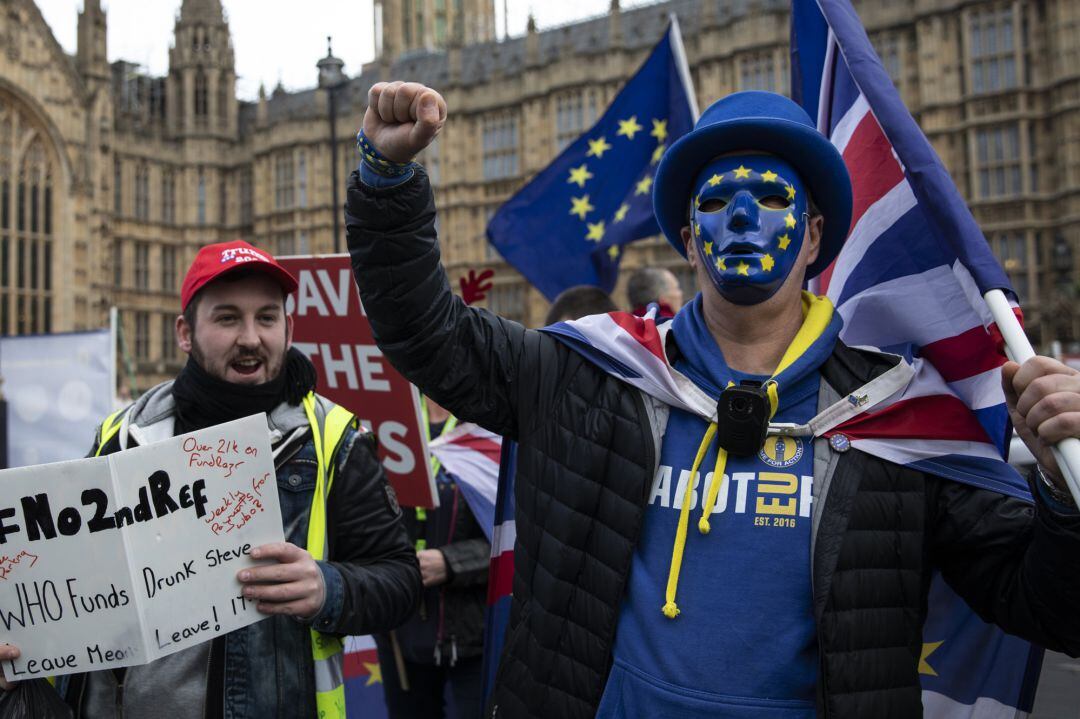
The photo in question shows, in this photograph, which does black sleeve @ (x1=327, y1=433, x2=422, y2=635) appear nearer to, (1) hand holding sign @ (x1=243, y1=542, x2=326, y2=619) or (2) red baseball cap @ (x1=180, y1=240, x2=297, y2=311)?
(1) hand holding sign @ (x1=243, y1=542, x2=326, y2=619)

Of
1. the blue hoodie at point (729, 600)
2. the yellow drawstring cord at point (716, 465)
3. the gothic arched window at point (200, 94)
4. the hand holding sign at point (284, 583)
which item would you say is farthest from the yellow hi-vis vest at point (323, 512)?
the gothic arched window at point (200, 94)

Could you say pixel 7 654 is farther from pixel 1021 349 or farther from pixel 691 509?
pixel 1021 349

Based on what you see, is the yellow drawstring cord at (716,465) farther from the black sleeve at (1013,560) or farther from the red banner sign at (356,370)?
the red banner sign at (356,370)

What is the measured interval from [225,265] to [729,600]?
1334mm

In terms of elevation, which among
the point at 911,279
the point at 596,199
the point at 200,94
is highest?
the point at 200,94

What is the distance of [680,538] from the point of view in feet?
5.36

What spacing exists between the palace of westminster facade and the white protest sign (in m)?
17.8

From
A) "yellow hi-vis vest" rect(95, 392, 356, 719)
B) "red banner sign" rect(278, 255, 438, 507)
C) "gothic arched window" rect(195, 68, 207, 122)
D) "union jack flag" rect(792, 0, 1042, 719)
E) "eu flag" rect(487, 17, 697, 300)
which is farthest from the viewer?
"gothic arched window" rect(195, 68, 207, 122)

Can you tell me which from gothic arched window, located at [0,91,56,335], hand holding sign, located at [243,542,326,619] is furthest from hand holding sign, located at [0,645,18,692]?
gothic arched window, located at [0,91,56,335]

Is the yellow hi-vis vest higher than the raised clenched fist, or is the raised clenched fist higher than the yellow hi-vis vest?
the raised clenched fist

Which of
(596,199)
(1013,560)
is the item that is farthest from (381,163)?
(596,199)

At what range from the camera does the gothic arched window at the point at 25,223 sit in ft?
103

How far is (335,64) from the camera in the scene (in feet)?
46.8

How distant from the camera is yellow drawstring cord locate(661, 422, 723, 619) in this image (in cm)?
160
